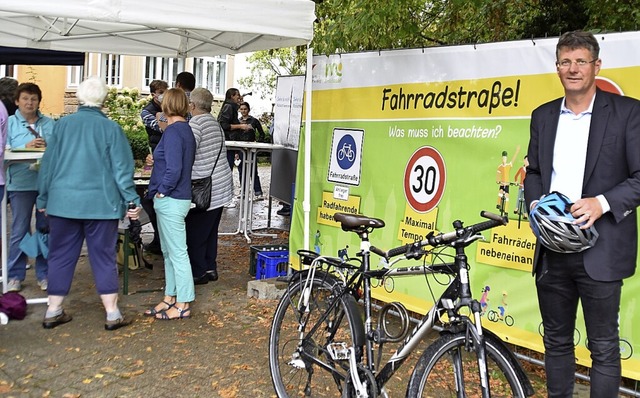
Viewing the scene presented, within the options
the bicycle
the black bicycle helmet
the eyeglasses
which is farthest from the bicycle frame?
the eyeglasses

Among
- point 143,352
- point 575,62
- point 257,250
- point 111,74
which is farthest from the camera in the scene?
point 111,74

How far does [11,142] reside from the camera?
6727 mm

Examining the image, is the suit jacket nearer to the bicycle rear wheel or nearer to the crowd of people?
the bicycle rear wheel

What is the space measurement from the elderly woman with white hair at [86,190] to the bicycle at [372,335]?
1824mm

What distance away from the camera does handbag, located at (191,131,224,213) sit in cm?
678

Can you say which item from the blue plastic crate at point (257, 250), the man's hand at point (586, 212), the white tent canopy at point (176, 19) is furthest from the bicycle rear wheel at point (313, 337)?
the blue plastic crate at point (257, 250)

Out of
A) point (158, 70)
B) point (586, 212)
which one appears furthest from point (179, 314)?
point (158, 70)

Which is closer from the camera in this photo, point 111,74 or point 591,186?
point 591,186

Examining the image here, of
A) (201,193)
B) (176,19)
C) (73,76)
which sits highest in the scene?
(73,76)

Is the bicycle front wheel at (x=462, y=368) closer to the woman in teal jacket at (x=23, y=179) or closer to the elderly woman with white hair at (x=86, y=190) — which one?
the elderly woman with white hair at (x=86, y=190)

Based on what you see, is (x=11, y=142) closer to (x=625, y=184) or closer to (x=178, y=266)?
(x=178, y=266)

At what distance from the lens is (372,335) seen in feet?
12.4

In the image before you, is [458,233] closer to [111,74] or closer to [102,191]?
[102,191]

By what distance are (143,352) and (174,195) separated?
1.33 m
